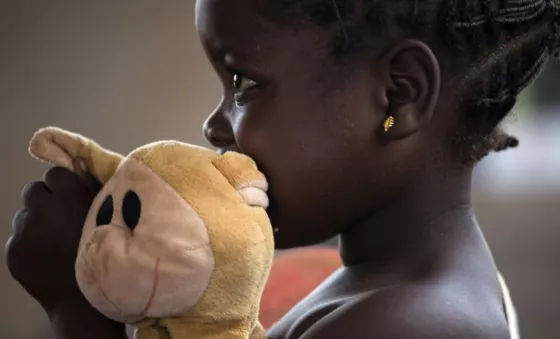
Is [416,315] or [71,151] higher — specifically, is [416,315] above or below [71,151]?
below

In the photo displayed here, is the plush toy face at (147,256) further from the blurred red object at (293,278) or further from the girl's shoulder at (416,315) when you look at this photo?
the blurred red object at (293,278)

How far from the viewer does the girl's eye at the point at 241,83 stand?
0.67m

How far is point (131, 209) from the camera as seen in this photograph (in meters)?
0.56

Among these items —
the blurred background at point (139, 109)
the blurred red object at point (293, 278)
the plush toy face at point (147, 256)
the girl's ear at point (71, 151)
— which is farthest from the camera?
the blurred background at point (139, 109)

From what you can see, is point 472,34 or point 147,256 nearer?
point 147,256

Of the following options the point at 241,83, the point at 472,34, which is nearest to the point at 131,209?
the point at 241,83

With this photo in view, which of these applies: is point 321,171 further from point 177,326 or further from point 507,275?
point 507,275

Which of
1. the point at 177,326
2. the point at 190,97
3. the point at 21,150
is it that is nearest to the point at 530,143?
the point at 190,97

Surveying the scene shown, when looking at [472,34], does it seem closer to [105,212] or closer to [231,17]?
[231,17]

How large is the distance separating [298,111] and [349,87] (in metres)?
0.05

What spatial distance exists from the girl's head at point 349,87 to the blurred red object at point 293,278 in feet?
2.01

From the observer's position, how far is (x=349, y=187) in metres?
0.67

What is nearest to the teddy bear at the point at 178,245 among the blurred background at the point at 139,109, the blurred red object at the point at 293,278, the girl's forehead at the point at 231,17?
the girl's forehead at the point at 231,17

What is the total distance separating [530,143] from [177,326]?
1710mm
